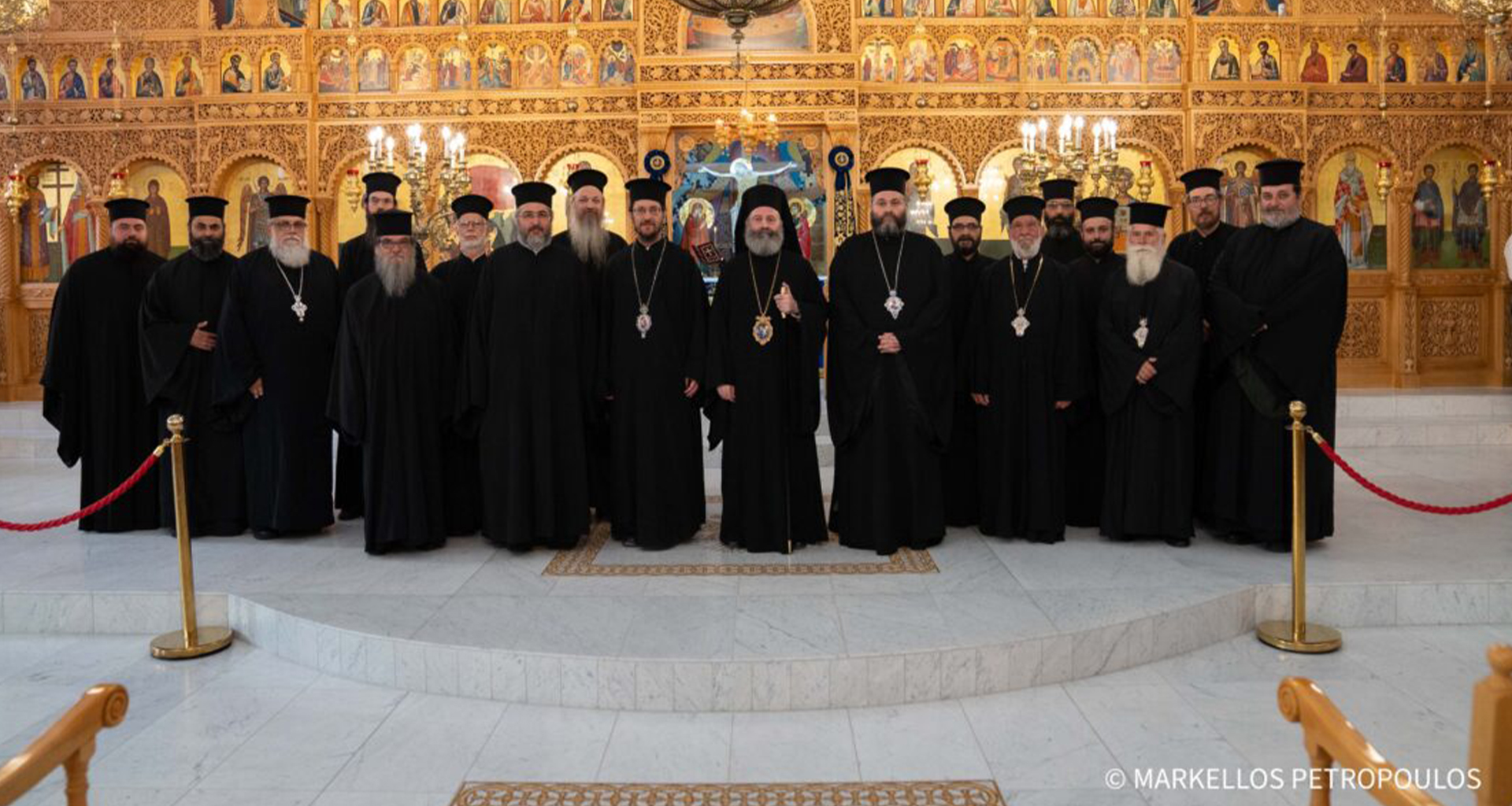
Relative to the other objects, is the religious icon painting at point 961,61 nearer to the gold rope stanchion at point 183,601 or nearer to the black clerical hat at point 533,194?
the black clerical hat at point 533,194

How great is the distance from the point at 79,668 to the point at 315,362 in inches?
92.6

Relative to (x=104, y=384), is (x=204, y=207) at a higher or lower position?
higher

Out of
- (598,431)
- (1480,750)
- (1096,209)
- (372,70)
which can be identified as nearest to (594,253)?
(598,431)

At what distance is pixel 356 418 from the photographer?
6457 millimetres

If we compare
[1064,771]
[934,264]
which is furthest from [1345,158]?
[1064,771]

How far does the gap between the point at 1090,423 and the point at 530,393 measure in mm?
3558

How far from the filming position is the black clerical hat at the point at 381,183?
709 cm

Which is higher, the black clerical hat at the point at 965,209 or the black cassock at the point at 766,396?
the black clerical hat at the point at 965,209

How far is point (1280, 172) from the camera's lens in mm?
6246

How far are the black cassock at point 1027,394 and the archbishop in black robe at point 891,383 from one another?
39 cm

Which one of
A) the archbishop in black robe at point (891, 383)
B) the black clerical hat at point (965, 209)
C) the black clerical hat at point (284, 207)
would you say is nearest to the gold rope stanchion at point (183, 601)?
the black clerical hat at point (284, 207)

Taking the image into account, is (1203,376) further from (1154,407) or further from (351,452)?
(351,452)

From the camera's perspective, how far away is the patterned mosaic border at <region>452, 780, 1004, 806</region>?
12.0ft

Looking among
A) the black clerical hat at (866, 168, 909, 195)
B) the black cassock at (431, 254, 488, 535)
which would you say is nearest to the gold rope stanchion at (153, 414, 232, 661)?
the black cassock at (431, 254, 488, 535)
